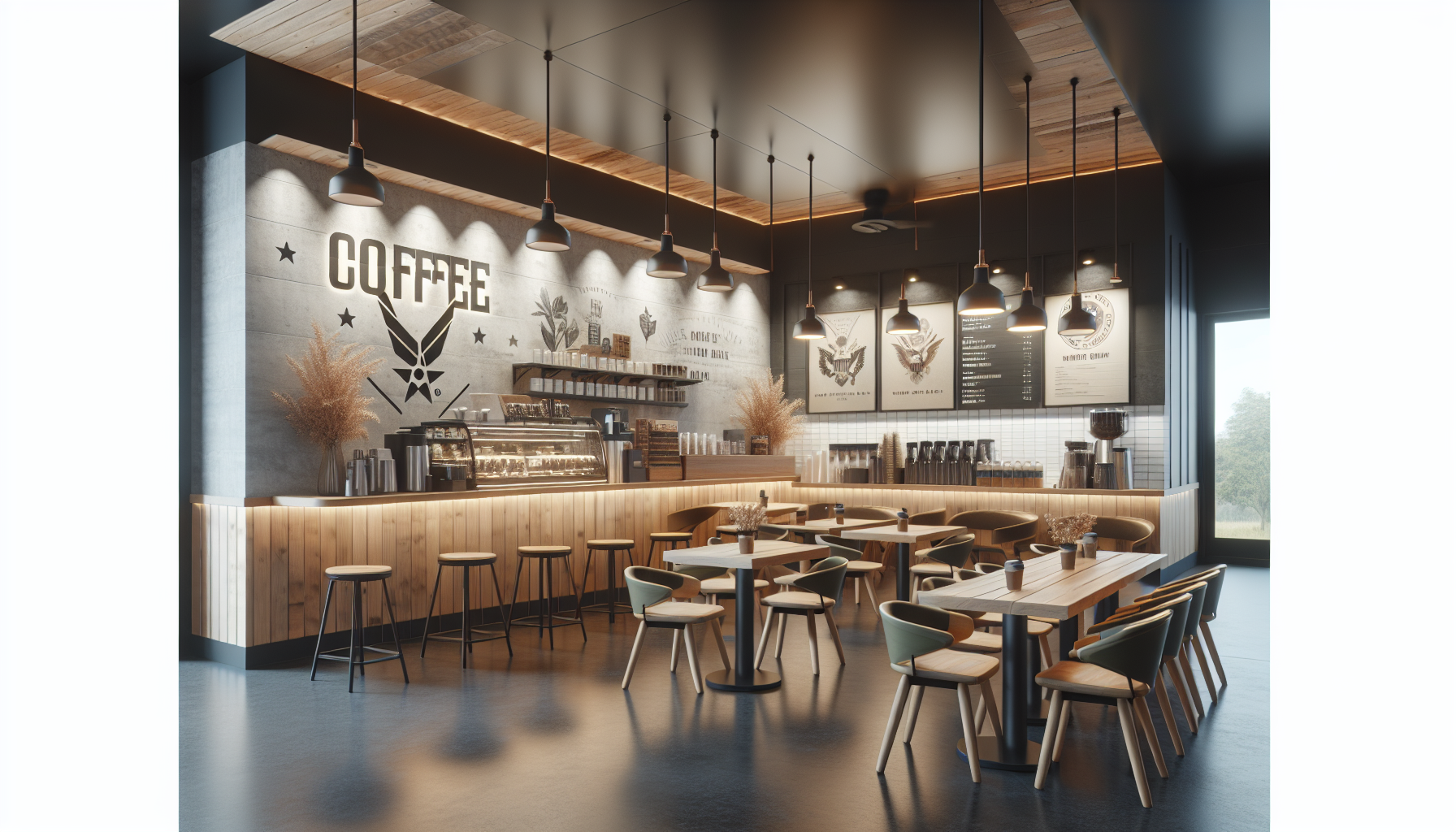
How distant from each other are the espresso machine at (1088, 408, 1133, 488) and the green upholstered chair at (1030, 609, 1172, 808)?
17.0ft

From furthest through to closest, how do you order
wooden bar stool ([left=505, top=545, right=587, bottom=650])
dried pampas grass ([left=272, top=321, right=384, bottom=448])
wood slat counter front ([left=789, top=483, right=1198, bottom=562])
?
wood slat counter front ([left=789, top=483, right=1198, bottom=562]) → wooden bar stool ([left=505, top=545, right=587, bottom=650]) → dried pampas grass ([left=272, top=321, right=384, bottom=448])

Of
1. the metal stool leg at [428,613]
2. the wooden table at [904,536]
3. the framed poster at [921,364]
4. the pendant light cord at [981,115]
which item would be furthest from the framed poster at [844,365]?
the metal stool leg at [428,613]

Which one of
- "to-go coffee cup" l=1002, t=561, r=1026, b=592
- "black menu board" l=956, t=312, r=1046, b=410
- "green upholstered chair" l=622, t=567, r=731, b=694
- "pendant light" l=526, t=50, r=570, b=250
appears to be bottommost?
"green upholstered chair" l=622, t=567, r=731, b=694

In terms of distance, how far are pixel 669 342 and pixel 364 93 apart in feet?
13.6

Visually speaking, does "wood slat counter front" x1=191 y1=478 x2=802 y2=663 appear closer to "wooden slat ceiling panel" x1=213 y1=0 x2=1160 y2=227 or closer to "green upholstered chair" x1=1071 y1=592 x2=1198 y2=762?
"wooden slat ceiling panel" x1=213 y1=0 x2=1160 y2=227

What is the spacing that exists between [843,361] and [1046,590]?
6935 millimetres

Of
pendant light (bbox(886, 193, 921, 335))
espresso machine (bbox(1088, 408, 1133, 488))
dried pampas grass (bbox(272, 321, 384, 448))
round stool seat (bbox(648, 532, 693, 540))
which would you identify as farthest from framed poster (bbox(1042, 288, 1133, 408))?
dried pampas grass (bbox(272, 321, 384, 448))

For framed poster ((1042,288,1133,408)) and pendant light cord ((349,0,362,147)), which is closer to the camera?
pendant light cord ((349,0,362,147))

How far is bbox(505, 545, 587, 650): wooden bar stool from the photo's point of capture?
21.9ft

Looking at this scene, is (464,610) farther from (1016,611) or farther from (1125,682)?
(1125,682)

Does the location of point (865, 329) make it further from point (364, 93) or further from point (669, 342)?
point (364, 93)
